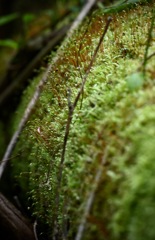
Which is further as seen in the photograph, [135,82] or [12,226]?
[12,226]

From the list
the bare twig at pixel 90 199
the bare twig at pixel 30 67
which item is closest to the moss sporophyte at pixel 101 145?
the bare twig at pixel 90 199

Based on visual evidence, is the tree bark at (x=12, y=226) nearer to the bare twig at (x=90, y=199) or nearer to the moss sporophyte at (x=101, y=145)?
the moss sporophyte at (x=101, y=145)

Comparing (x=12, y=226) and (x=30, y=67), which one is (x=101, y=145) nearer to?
(x=12, y=226)

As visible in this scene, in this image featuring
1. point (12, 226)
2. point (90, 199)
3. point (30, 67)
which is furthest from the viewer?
point (30, 67)

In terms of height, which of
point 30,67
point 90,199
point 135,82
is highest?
point 135,82

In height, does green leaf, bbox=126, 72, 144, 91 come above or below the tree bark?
above

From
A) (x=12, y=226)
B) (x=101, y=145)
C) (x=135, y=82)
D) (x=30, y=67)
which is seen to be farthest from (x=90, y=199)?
(x=30, y=67)

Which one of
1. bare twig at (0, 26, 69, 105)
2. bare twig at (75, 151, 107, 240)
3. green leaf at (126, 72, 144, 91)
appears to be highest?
green leaf at (126, 72, 144, 91)

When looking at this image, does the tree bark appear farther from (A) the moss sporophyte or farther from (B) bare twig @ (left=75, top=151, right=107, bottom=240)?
(B) bare twig @ (left=75, top=151, right=107, bottom=240)

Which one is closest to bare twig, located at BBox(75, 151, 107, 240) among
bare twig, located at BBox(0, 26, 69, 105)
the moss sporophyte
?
the moss sporophyte
